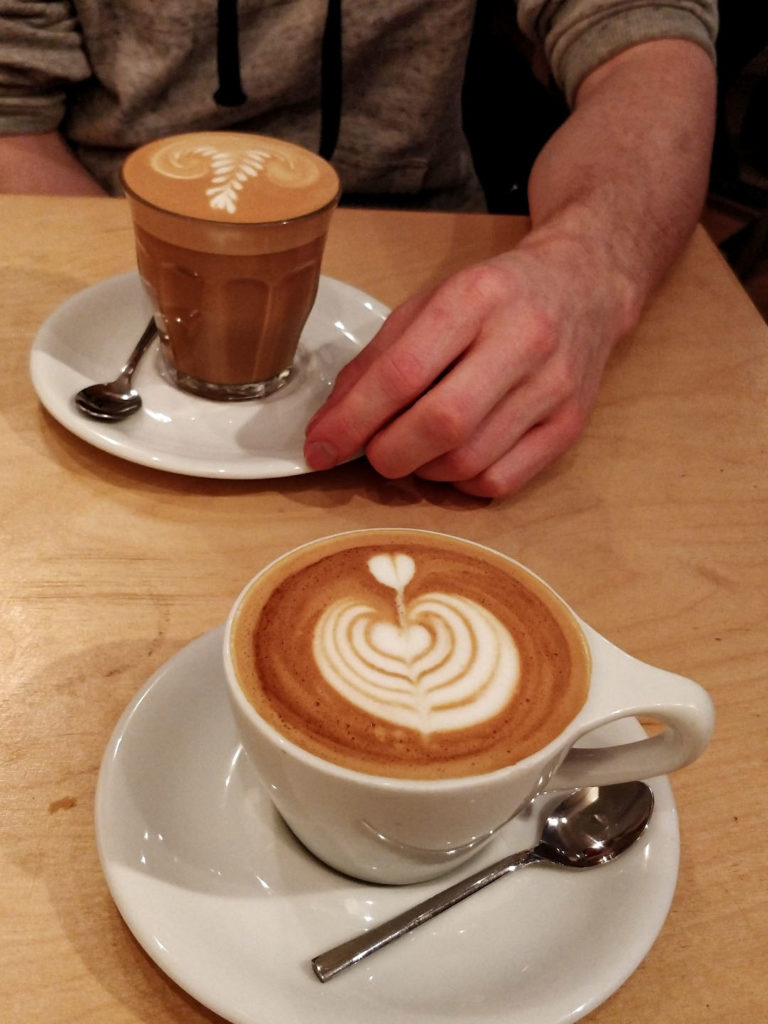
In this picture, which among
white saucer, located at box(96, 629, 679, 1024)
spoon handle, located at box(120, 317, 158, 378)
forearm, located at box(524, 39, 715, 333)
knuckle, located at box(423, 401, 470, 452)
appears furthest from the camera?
forearm, located at box(524, 39, 715, 333)

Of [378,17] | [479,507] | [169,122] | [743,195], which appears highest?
[378,17]

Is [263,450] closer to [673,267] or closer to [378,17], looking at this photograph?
[673,267]

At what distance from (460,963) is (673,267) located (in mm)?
Result: 949

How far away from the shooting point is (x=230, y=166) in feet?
2.72

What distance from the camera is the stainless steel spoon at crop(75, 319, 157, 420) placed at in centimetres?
77

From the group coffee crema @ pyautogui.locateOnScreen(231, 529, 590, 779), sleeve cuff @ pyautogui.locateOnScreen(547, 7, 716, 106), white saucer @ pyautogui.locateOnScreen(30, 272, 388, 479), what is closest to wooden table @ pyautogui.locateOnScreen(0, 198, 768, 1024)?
white saucer @ pyautogui.locateOnScreen(30, 272, 388, 479)

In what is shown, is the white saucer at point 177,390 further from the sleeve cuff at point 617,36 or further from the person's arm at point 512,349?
the sleeve cuff at point 617,36

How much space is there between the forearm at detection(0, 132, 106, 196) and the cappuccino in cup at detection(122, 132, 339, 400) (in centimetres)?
42

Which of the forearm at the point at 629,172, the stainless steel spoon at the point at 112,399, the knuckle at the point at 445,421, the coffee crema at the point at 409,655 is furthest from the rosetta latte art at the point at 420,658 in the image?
the forearm at the point at 629,172

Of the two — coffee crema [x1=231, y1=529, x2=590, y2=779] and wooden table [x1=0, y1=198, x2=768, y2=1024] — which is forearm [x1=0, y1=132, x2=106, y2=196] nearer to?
wooden table [x1=0, y1=198, x2=768, y2=1024]

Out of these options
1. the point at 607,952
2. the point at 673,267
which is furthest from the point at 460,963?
the point at 673,267

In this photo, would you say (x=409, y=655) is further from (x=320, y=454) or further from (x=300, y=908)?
(x=320, y=454)

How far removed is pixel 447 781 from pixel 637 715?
0.12 m

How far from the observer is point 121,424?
781 mm
